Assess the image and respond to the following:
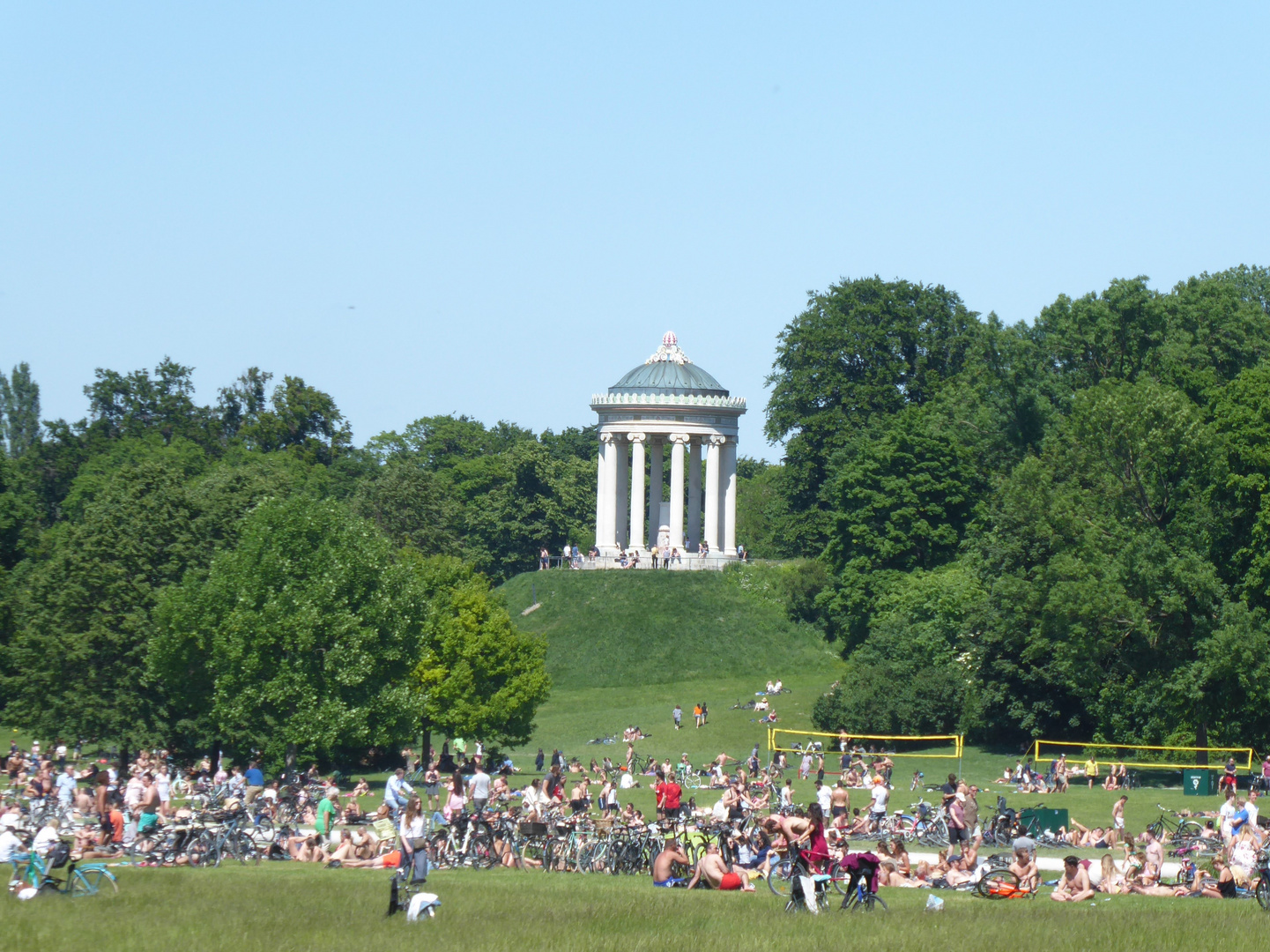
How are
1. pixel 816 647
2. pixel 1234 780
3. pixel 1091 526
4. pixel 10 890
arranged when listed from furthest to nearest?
1. pixel 816 647
2. pixel 1091 526
3. pixel 1234 780
4. pixel 10 890

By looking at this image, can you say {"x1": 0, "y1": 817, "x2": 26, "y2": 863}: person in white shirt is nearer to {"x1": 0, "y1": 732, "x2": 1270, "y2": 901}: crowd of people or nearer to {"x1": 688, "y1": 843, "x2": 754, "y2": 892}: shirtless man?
{"x1": 0, "y1": 732, "x2": 1270, "y2": 901}: crowd of people

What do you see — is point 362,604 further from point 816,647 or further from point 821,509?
point 821,509

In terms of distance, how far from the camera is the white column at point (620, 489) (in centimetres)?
8575

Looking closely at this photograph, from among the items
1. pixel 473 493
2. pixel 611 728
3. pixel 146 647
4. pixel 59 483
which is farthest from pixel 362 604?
pixel 473 493

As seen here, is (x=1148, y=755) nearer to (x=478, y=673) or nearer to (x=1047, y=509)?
(x=1047, y=509)

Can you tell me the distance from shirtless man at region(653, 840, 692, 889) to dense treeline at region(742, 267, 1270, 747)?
2241 centimetres

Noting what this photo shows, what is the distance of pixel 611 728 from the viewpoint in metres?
59.1

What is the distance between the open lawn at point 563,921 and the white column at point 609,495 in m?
60.7

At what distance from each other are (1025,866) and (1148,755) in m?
23.1

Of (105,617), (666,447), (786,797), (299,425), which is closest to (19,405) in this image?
(299,425)

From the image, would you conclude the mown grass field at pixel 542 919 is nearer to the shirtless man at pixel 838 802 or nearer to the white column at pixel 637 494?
the shirtless man at pixel 838 802

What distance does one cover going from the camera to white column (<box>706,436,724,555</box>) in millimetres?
85188

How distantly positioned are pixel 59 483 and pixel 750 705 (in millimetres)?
46327

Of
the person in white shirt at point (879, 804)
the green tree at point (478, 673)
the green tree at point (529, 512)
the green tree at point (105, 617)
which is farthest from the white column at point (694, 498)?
the person in white shirt at point (879, 804)
